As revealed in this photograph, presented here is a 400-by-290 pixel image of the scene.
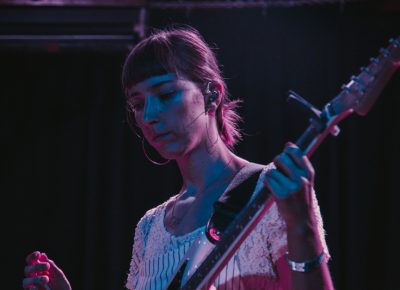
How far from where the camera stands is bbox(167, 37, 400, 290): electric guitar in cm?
135

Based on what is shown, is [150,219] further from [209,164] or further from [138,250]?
[209,164]

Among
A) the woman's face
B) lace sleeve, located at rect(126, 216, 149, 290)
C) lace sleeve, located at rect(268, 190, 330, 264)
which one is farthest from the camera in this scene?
lace sleeve, located at rect(126, 216, 149, 290)

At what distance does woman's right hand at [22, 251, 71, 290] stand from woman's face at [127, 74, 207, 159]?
1.92 feet

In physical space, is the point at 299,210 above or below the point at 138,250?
above

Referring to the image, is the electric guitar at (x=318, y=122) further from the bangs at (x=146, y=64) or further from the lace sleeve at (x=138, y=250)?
the bangs at (x=146, y=64)

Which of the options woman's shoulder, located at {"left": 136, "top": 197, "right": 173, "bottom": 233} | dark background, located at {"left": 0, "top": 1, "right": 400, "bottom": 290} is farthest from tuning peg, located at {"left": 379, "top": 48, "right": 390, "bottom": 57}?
dark background, located at {"left": 0, "top": 1, "right": 400, "bottom": 290}

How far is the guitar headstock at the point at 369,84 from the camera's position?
134cm

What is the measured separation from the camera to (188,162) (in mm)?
2033

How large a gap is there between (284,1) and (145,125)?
270 centimetres

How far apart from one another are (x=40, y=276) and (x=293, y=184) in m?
1.08

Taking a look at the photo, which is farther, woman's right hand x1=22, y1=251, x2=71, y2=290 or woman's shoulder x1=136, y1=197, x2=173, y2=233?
woman's shoulder x1=136, y1=197, x2=173, y2=233

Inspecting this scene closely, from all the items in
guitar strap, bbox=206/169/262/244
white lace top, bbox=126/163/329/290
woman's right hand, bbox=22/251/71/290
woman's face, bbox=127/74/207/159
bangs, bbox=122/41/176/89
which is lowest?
woman's right hand, bbox=22/251/71/290

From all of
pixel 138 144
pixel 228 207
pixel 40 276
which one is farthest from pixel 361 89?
pixel 138 144

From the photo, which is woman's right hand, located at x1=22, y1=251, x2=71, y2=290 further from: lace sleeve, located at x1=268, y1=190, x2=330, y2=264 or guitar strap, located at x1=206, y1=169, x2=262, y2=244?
lace sleeve, located at x1=268, y1=190, x2=330, y2=264
